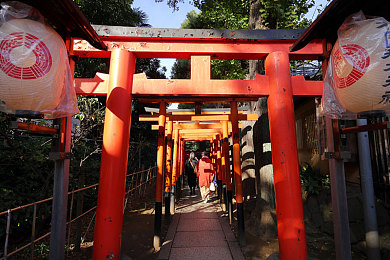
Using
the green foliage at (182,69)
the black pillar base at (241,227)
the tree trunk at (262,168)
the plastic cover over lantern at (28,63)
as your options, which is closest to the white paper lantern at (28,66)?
the plastic cover over lantern at (28,63)

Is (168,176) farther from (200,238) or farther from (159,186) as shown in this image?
(200,238)

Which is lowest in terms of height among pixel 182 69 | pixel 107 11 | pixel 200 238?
pixel 200 238

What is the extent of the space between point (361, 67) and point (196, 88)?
1803 mm

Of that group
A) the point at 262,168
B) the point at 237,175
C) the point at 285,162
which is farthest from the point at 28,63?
the point at 262,168

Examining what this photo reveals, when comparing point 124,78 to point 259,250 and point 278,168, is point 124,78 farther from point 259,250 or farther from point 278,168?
point 259,250

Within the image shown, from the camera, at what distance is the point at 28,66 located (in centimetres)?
166

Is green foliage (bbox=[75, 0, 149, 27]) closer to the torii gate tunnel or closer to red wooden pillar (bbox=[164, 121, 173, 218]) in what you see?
red wooden pillar (bbox=[164, 121, 173, 218])

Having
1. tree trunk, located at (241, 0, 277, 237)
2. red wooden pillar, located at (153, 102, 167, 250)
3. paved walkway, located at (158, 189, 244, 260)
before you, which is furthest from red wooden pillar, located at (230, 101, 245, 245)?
red wooden pillar, located at (153, 102, 167, 250)

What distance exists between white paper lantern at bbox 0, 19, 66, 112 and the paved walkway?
141 inches

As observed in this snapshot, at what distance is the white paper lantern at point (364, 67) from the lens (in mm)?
1602

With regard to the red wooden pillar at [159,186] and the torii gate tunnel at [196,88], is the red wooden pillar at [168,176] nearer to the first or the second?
the red wooden pillar at [159,186]

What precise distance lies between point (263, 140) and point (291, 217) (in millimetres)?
3088

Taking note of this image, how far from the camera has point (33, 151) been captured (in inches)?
182

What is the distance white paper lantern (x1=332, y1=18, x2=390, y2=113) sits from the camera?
1602 mm
